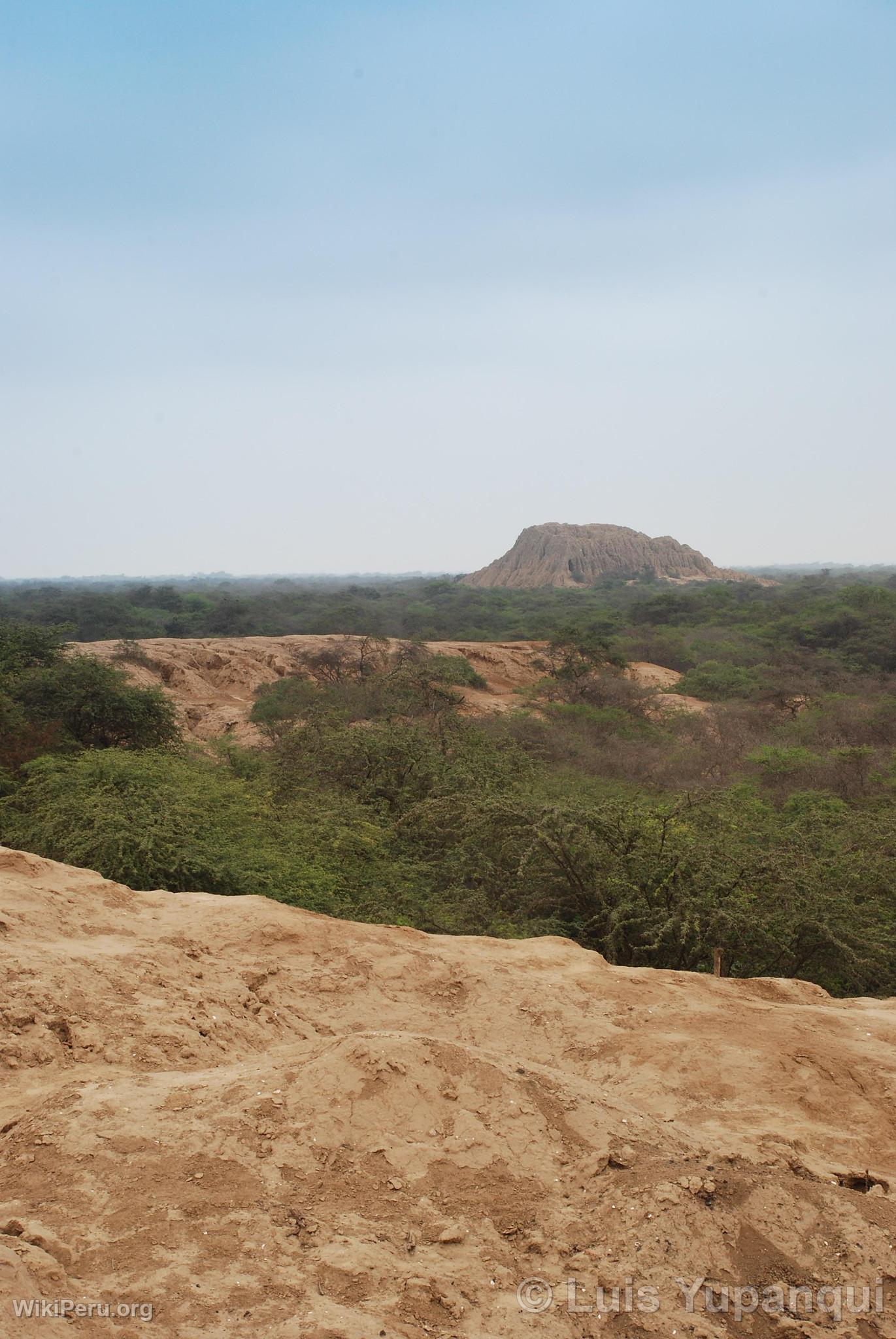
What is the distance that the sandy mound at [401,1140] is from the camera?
2.34 metres

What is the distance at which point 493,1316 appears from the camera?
7.67 ft

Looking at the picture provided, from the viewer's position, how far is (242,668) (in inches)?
885

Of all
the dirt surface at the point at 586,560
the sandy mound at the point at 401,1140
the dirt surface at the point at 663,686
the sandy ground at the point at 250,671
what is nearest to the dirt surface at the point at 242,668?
the sandy ground at the point at 250,671

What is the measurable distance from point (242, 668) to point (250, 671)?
10.0 inches

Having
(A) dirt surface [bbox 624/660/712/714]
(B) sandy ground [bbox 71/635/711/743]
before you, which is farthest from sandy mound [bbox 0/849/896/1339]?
(A) dirt surface [bbox 624/660/712/714]

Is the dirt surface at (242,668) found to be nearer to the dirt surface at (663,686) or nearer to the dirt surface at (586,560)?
the dirt surface at (663,686)

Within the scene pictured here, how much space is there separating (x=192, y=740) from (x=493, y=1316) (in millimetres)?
14933

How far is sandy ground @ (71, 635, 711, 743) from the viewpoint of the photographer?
18750 millimetres

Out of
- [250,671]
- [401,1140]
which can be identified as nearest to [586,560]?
[250,671]

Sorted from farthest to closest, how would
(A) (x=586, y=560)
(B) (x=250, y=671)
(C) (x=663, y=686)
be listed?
1. (A) (x=586, y=560)
2. (C) (x=663, y=686)
3. (B) (x=250, y=671)

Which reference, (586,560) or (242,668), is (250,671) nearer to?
(242,668)

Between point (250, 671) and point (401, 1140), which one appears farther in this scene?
point (250, 671)

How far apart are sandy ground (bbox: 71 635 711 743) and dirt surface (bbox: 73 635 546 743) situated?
0.02 metres

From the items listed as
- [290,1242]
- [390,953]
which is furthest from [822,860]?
[290,1242]
